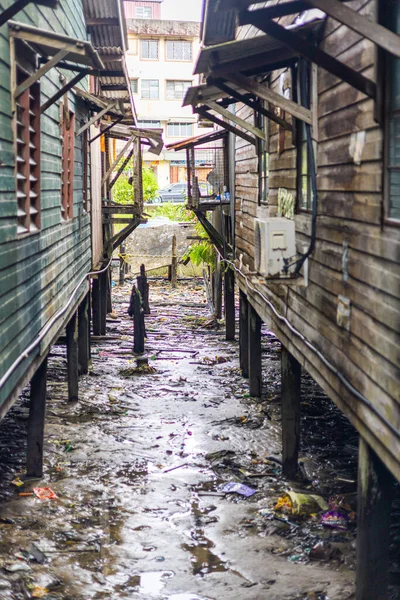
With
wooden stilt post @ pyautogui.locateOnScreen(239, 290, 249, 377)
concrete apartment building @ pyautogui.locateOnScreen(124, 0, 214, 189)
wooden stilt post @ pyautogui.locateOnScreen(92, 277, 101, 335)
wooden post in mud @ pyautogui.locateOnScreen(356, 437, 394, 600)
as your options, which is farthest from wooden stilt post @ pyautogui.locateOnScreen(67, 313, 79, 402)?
concrete apartment building @ pyautogui.locateOnScreen(124, 0, 214, 189)

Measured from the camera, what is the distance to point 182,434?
1152 centimetres

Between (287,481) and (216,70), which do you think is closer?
(216,70)

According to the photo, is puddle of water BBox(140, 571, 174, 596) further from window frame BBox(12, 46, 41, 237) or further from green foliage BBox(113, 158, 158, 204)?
green foliage BBox(113, 158, 158, 204)

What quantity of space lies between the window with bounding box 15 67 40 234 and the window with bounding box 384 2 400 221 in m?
3.34

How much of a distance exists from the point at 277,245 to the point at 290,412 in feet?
9.97

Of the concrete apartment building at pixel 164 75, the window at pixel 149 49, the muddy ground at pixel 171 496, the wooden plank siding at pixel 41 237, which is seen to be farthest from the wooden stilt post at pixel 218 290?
the window at pixel 149 49

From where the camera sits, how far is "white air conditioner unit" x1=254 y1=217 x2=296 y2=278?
6.91 metres

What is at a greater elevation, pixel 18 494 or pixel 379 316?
pixel 379 316

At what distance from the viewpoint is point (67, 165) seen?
11.5 m

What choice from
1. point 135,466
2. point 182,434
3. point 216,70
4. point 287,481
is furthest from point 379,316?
point 182,434

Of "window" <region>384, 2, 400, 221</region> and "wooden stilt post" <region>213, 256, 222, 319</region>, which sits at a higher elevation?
"window" <region>384, 2, 400, 221</region>

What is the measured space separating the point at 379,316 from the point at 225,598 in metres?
2.91

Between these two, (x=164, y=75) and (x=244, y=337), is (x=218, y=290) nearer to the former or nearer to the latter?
(x=244, y=337)

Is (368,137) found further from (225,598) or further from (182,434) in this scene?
(182,434)
